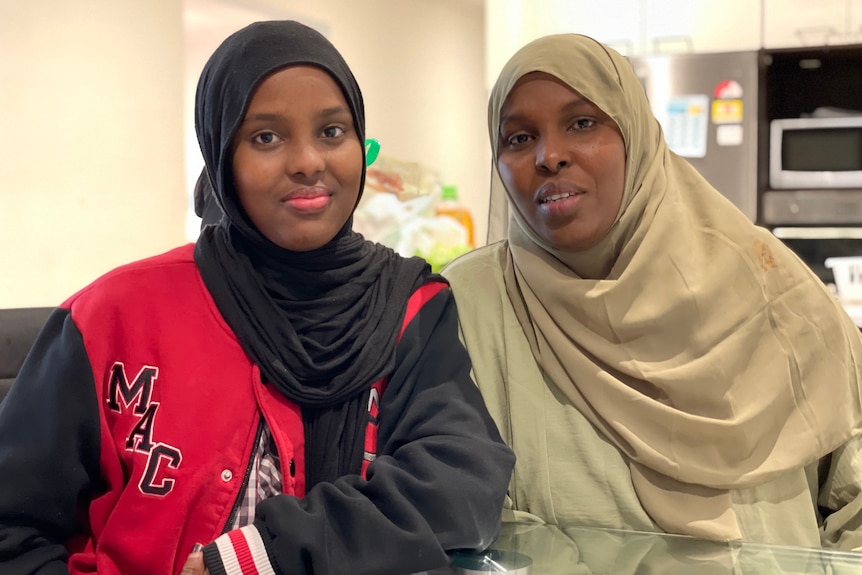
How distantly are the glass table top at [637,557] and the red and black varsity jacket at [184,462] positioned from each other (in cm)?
3

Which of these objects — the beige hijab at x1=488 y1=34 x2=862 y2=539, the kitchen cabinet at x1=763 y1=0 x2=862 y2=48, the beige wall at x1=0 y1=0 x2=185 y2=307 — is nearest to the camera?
the beige hijab at x1=488 y1=34 x2=862 y2=539

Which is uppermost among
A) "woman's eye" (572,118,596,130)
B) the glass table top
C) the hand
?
"woman's eye" (572,118,596,130)

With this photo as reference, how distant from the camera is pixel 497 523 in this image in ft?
3.01

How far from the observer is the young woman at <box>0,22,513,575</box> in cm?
85

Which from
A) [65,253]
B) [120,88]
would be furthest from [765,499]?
[120,88]

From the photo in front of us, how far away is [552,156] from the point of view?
3.83ft

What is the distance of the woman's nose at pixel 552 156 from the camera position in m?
1.17

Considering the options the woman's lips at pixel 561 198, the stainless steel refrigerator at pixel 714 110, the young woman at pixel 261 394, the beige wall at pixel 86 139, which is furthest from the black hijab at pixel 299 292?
the stainless steel refrigerator at pixel 714 110

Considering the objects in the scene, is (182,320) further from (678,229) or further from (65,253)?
(65,253)

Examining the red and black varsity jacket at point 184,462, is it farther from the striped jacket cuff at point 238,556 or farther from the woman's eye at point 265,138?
the woman's eye at point 265,138

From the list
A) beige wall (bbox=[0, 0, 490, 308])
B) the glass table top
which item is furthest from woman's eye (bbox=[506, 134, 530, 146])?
beige wall (bbox=[0, 0, 490, 308])

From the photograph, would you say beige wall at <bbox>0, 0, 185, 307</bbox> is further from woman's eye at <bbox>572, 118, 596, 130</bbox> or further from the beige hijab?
woman's eye at <bbox>572, 118, 596, 130</bbox>

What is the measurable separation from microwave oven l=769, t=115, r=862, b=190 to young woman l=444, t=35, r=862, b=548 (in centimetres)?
199

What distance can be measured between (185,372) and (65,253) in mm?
1737
